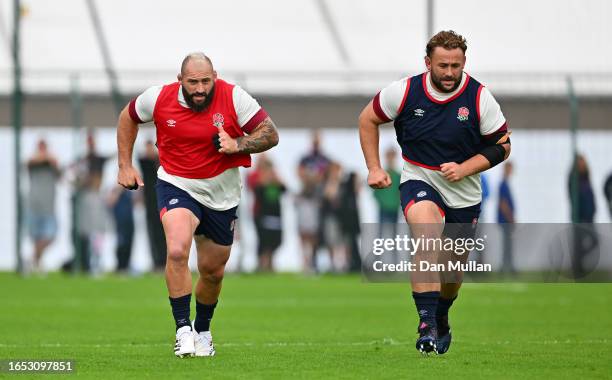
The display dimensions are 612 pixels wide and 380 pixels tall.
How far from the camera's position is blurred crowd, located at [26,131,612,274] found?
80.1 ft

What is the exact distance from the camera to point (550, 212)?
23.9 meters

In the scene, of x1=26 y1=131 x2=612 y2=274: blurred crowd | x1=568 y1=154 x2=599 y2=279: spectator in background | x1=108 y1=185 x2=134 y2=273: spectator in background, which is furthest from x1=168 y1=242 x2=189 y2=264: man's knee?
x1=108 y1=185 x2=134 y2=273: spectator in background

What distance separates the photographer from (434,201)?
1056 cm

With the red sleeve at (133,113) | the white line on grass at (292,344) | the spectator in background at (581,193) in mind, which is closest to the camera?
the red sleeve at (133,113)

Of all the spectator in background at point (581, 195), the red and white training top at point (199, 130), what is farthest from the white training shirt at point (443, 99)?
the spectator in background at point (581, 195)

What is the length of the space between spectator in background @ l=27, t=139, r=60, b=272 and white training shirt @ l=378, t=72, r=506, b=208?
14.6 meters

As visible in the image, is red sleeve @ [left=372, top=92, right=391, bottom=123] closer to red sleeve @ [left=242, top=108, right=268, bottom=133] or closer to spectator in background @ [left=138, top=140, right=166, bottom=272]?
red sleeve @ [left=242, top=108, right=268, bottom=133]

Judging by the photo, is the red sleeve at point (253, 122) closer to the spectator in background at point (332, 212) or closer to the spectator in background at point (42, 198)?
the spectator in background at point (332, 212)

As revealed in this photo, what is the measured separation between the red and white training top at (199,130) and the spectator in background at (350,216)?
1407cm

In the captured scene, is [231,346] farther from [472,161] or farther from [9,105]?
[9,105]

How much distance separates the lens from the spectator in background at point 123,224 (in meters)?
24.3

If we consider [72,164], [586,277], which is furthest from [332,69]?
[586,277]

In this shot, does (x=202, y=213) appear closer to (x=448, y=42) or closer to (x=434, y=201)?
(x=434, y=201)

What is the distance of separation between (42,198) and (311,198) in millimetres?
4368
